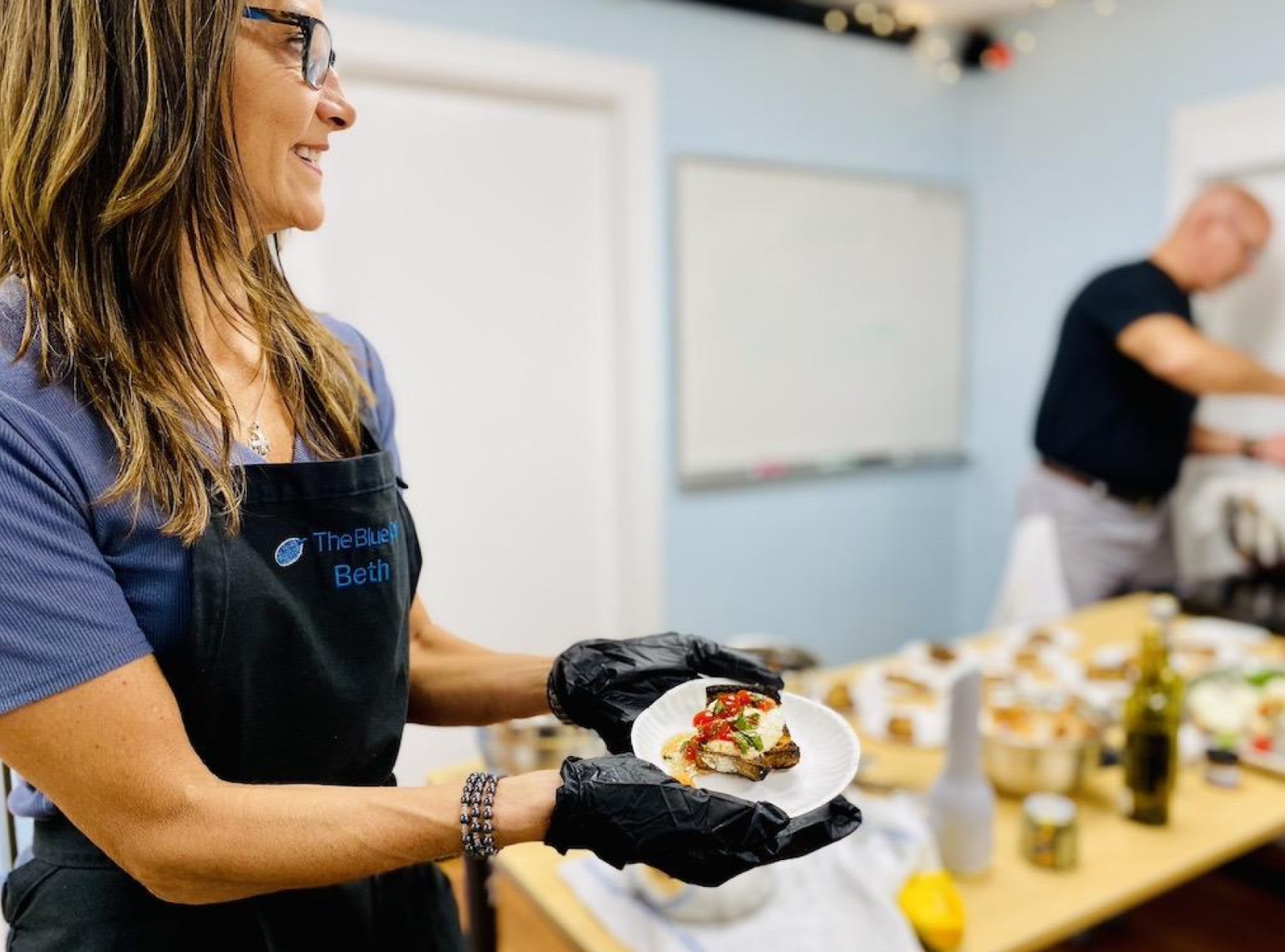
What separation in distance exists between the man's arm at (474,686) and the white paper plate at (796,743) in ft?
0.48

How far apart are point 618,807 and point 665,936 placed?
465 millimetres

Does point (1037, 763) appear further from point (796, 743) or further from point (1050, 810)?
point (796, 743)

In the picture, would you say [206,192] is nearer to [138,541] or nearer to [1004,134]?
[138,541]

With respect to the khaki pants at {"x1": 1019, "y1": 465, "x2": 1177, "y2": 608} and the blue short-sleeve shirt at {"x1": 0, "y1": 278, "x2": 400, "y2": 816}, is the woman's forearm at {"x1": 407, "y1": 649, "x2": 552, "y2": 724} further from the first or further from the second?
the khaki pants at {"x1": 1019, "y1": 465, "x2": 1177, "y2": 608}

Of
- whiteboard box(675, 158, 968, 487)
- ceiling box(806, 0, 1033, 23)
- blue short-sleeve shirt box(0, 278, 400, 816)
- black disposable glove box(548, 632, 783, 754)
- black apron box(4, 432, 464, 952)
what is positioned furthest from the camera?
ceiling box(806, 0, 1033, 23)

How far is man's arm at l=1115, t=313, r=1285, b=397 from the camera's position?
2.71 meters

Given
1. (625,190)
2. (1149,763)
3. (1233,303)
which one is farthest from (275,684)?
(1233,303)

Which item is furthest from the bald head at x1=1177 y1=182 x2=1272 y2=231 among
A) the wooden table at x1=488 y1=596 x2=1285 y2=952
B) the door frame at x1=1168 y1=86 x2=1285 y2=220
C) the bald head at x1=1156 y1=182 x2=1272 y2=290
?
the wooden table at x1=488 y1=596 x2=1285 y2=952

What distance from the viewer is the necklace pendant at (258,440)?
90 centimetres

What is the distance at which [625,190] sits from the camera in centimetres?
295

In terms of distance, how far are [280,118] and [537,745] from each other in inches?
35.6

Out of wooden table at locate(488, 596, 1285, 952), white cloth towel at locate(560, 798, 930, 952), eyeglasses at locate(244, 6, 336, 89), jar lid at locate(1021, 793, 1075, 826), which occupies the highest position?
eyeglasses at locate(244, 6, 336, 89)

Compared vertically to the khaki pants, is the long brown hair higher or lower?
higher

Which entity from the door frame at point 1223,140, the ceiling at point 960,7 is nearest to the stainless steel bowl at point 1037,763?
the door frame at point 1223,140
